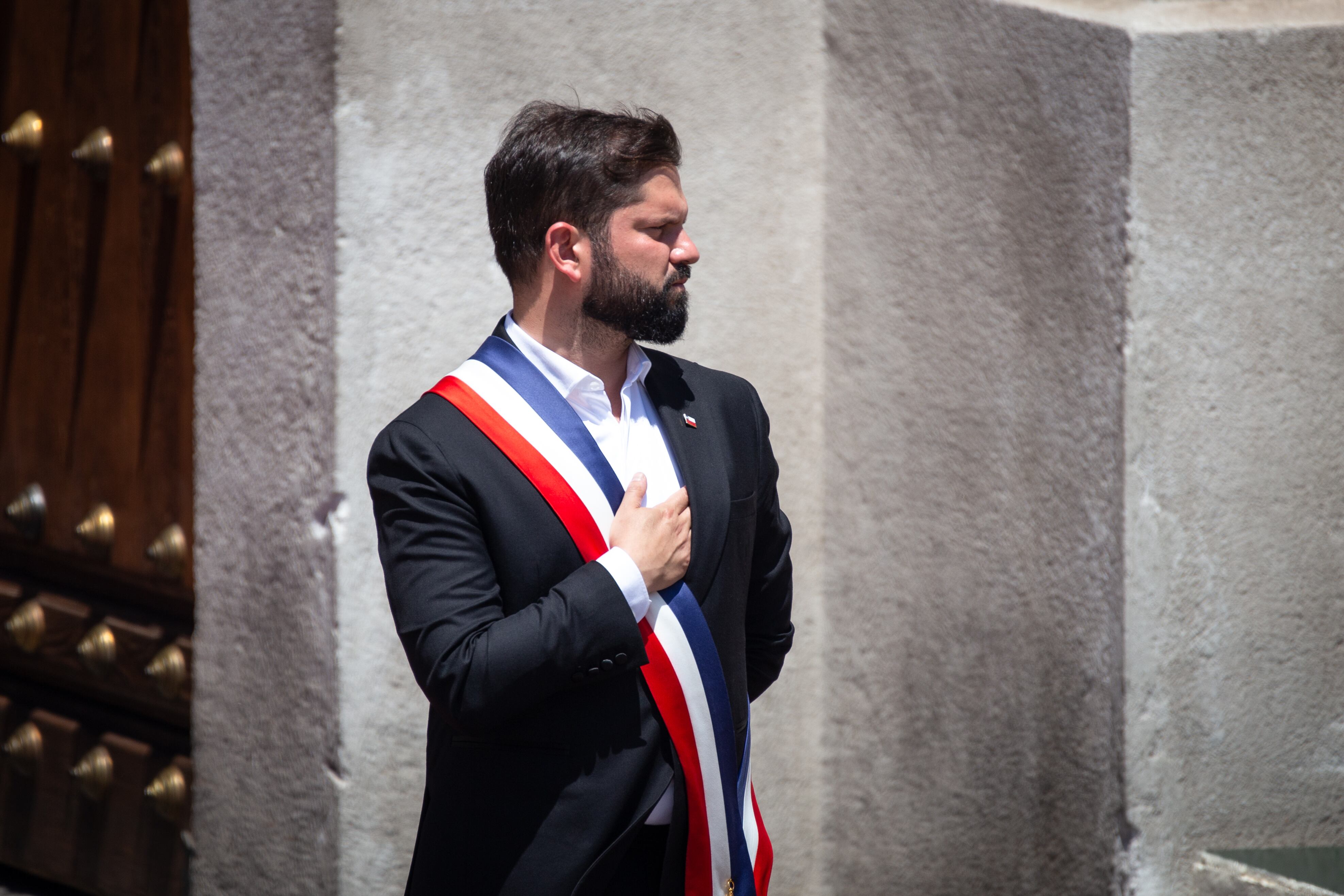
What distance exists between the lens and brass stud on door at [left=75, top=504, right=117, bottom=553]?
10.3 ft

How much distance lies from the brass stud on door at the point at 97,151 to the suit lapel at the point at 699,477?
6.48ft

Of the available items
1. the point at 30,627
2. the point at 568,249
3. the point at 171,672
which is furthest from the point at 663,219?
the point at 30,627

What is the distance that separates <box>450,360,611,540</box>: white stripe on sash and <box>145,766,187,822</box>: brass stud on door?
6.17 feet

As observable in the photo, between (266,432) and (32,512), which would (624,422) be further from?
(32,512)

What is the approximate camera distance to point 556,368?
1787 millimetres

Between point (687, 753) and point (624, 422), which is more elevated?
point (624, 422)

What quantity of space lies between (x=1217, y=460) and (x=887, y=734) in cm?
106

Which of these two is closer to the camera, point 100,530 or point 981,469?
point 981,469

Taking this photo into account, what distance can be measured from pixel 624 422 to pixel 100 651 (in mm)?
2024

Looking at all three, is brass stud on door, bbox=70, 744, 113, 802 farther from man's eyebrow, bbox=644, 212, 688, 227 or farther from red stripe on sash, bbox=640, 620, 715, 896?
man's eyebrow, bbox=644, 212, 688, 227

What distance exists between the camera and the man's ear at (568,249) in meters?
1.75

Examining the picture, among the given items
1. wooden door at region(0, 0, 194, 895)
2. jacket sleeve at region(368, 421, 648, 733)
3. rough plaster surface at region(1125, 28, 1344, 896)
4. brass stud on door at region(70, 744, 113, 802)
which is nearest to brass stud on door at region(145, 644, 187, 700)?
wooden door at region(0, 0, 194, 895)

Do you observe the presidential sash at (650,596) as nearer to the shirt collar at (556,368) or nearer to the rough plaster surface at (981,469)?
the shirt collar at (556,368)

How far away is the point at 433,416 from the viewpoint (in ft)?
5.54
